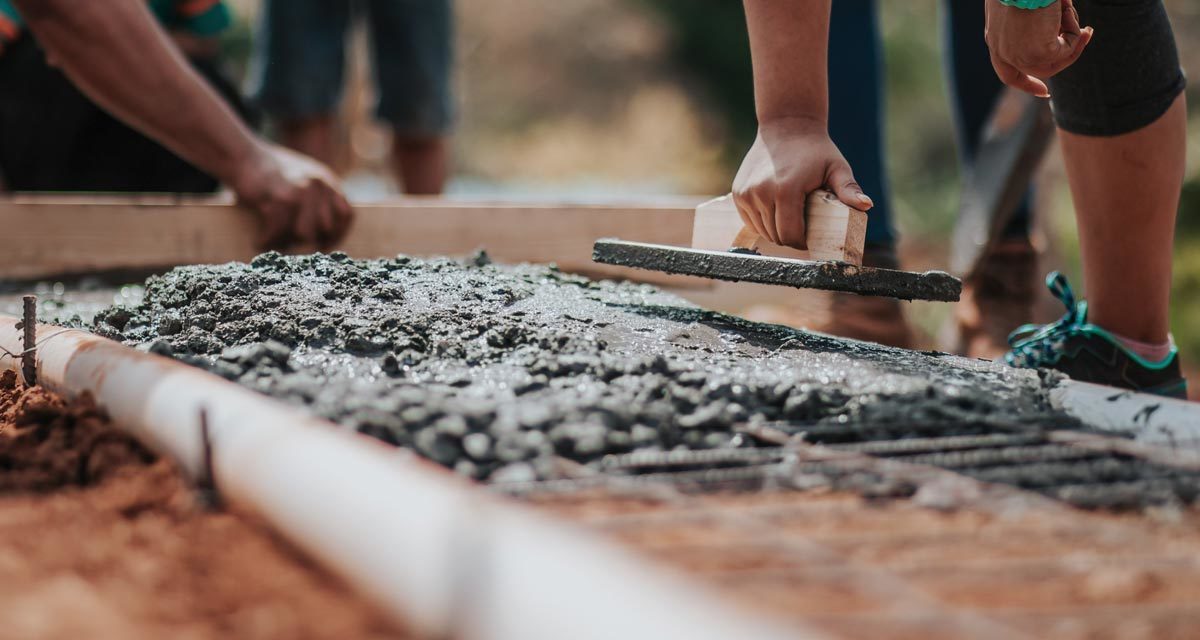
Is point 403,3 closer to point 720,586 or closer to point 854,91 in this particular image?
point 854,91

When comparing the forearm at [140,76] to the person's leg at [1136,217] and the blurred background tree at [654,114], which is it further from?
the blurred background tree at [654,114]

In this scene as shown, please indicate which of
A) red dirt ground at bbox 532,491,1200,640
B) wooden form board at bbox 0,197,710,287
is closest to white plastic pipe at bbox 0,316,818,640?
red dirt ground at bbox 532,491,1200,640

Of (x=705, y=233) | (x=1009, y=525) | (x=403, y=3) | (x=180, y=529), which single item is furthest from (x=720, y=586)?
(x=403, y=3)

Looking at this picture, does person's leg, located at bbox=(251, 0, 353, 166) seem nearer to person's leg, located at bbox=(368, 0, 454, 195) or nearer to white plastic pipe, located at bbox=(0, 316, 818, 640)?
person's leg, located at bbox=(368, 0, 454, 195)

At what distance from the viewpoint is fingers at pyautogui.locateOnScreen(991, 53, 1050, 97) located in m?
1.58

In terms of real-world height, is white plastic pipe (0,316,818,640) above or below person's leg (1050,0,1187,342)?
below

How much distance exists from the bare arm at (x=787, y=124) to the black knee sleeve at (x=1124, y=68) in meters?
0.48

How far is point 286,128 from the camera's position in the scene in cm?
371

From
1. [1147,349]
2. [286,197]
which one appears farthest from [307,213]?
[1147,349]

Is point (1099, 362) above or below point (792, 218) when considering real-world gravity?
below

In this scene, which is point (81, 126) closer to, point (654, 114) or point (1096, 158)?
point (1096, 158)

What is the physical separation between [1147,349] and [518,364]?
118 cm

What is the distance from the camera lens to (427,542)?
659 mm

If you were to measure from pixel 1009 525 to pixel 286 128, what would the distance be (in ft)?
10.9
